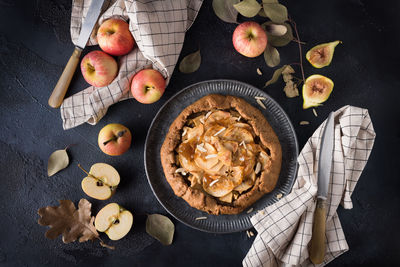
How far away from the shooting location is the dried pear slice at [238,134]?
8.11 ft

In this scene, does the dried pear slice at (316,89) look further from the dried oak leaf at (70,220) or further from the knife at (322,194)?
the dried oak leaf at (70,220)

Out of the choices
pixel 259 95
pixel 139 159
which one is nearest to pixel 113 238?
pixel 139 159

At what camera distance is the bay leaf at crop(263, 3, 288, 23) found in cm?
260

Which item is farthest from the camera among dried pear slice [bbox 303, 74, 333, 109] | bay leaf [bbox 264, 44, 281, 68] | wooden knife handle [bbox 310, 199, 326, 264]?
bay leaf [bbox 264, 44, 281, 68]

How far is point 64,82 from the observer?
8.54 ft

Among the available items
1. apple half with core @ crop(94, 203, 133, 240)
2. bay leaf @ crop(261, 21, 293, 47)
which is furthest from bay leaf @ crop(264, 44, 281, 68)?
apple half with core @ crop(94, 203, 133, 240)

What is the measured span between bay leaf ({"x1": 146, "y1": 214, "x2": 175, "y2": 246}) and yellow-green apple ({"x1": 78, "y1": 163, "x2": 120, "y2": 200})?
0.40 m

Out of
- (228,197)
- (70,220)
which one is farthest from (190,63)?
(70,220)

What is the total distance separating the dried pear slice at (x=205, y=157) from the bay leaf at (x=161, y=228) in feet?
1.93

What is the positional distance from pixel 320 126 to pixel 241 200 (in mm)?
847

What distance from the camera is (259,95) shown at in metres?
2.57

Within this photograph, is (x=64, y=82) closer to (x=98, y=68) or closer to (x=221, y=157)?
(x=98, y=68)

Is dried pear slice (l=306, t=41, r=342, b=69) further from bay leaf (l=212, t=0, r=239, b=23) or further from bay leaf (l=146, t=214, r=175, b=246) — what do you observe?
bay leaf (l=146, t=214, r=175, b=246)

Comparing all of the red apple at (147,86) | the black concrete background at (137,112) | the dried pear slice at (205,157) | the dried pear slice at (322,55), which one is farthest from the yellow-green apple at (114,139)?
the dried pear slice at (322,55)
